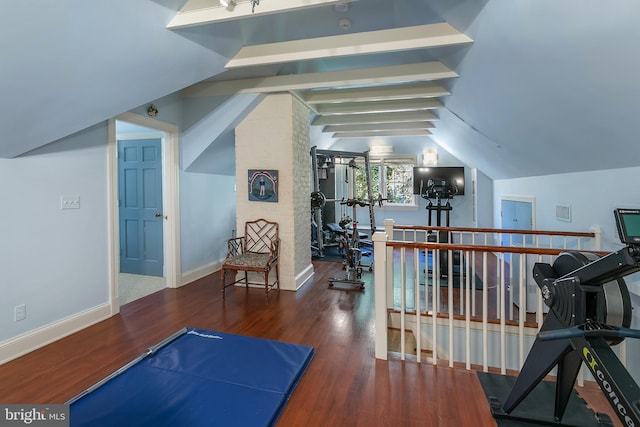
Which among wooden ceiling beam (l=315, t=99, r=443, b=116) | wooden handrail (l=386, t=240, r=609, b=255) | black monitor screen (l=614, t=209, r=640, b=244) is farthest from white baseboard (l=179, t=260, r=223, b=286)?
black monitor screen (l=614, t=209, r=640, b=244)

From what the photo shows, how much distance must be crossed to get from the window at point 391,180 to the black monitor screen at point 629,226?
20.6ft

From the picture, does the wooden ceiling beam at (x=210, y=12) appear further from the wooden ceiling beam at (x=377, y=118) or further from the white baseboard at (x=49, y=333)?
the wooden ceiling beam at (x=377, y=118)

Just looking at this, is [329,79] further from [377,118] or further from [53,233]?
[53,233]

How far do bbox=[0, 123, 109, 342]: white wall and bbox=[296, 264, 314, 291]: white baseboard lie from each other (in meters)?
2.20

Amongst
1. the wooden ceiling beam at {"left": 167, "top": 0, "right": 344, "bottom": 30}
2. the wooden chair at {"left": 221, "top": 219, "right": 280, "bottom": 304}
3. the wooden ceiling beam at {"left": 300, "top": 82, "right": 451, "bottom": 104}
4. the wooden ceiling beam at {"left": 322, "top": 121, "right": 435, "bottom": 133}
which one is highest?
the wooden ceiling beam at {"left": 322, "top": 121, "right": 435, "bottom": 133}

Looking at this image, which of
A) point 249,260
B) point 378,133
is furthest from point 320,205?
point 378,133

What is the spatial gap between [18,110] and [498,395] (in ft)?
12.1

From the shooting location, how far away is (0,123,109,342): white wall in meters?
2.38

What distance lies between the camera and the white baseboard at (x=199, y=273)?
4301 millimetres

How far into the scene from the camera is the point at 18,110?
199cm

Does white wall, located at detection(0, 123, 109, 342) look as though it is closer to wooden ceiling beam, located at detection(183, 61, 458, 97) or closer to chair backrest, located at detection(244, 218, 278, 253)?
wooden ceiling beam, located at detection(183, 61, 458, 97)

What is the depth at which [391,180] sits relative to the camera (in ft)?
24.9

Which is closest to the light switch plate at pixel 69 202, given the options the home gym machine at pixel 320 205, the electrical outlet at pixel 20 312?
the electrical outlet at pixel 20 312

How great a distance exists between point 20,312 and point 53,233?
67cm
